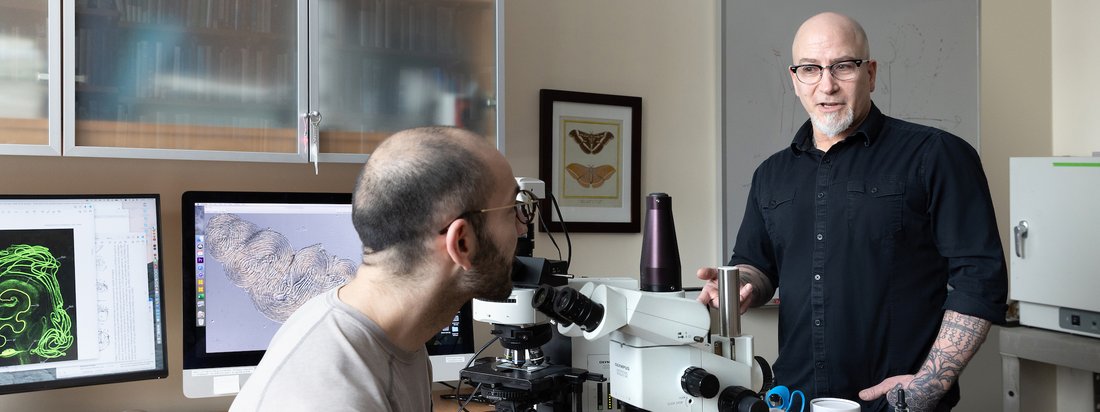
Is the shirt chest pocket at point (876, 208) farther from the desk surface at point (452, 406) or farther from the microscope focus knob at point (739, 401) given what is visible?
the desk surface at point (452, 406)

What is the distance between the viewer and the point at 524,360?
5.95ft

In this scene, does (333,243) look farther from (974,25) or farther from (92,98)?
(974,25)

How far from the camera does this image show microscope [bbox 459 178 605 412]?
1.71 metres

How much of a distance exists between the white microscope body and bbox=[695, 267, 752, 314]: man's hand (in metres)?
0.12

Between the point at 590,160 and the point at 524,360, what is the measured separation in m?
0.99

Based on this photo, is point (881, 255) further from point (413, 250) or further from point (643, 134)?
point (413, 250)

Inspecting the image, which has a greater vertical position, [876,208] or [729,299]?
[876,208]

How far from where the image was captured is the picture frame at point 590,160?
259 cm

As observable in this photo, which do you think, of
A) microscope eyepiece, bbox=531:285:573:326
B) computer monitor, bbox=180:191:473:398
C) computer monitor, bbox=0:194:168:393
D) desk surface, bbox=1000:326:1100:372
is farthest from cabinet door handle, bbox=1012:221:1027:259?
computer monitor, bbox=0:194:168:393

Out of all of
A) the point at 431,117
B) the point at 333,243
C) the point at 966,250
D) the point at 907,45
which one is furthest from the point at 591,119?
the point at 907,45

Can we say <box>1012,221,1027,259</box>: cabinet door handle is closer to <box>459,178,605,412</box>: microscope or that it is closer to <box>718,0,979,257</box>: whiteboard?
<box>718,0,979,257</box>: whiteboard

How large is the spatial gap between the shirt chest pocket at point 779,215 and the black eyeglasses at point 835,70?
28 cm

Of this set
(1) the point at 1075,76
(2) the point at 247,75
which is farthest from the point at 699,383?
(1) the point at 1075,76

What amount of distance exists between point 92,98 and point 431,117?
0.74 metres
